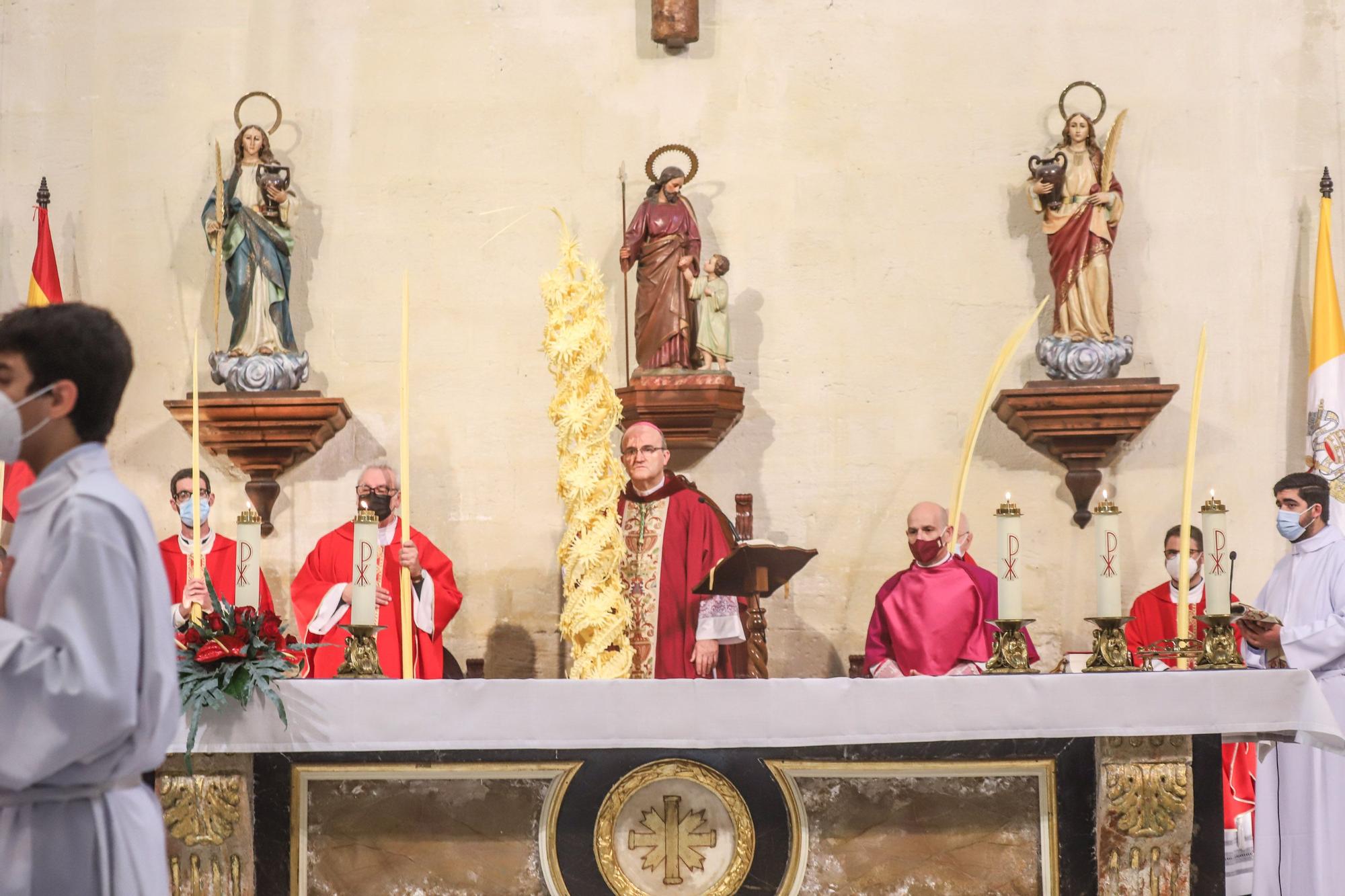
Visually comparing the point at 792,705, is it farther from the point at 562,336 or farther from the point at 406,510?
the point at 562,336

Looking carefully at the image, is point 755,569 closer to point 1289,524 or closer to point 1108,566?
point 1108,566

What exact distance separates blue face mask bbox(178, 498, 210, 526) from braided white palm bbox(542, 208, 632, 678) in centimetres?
176

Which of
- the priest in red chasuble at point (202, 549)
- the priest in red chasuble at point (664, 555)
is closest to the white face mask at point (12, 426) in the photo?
the priest in red chasuble at point (664, 555)

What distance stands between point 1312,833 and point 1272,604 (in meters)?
0.93

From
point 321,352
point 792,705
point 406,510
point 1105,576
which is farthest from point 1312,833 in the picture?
point 321,352

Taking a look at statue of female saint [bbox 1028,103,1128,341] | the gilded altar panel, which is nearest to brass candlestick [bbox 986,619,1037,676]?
the gilded altar panel

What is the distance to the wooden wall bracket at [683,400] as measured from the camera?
24.4 ft

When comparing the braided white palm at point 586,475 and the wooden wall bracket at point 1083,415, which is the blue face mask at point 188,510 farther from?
the wooden wall bracket at point 1083,415

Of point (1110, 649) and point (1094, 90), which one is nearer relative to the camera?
point (1110, 649)

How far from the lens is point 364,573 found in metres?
4.76

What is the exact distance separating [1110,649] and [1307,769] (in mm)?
1997

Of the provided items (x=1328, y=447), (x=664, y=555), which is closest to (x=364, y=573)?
(x=664, y=555)

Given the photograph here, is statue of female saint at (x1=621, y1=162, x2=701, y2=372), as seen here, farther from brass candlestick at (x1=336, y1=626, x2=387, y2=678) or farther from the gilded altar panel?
the gilded altar panel

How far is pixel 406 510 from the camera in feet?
15.4
